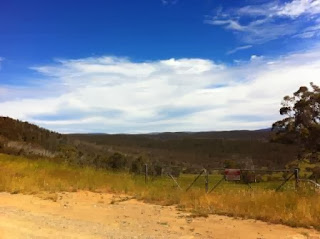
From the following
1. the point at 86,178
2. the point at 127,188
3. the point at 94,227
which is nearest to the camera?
the point at 94,227

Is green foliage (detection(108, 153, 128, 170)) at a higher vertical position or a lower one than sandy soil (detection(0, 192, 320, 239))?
higher

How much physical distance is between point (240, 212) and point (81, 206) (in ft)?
16.5

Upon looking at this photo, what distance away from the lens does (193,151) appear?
95.3 meters

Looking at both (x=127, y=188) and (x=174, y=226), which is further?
(x=127, y=188)

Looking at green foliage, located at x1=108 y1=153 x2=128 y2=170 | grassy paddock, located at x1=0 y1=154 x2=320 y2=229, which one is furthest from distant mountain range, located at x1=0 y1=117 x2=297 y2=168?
grassy paddock, located at x1=0 y1=154 x2=320 y2=229

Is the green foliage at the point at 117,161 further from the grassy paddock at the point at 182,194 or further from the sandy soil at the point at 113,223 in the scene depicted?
the sandy soil at the point at 113,223

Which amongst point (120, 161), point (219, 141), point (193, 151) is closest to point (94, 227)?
point (120, 161)

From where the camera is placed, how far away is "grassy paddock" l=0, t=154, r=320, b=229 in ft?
36.9

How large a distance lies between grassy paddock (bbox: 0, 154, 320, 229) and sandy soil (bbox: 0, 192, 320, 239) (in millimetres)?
631

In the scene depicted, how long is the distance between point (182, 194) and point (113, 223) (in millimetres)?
4799

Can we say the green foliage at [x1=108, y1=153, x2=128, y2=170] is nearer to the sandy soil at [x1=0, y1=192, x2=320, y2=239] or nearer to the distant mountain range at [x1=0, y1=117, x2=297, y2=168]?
the distant mountain range at [x1=0, y1=117, x2=297, y2=168]

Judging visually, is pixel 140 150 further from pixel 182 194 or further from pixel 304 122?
pixel 182 194

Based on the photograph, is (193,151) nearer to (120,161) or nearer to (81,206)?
(120,161)

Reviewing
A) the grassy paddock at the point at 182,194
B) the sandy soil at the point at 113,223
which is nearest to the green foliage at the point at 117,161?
the grassy paddock at the point at 182,194
